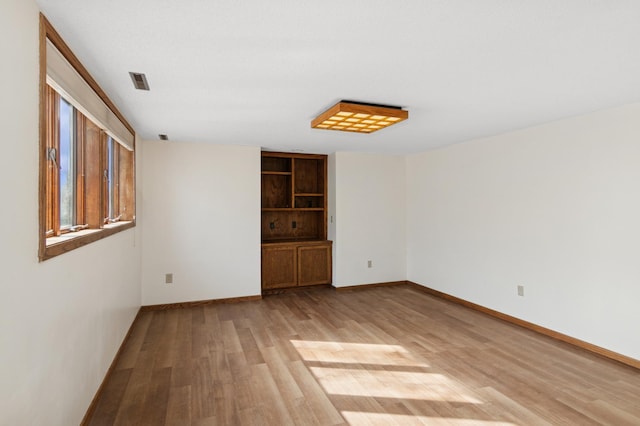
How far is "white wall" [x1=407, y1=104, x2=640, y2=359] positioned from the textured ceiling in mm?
479

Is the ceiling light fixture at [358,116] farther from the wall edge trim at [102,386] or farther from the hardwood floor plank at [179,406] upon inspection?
the wall edge trim at [102,386]

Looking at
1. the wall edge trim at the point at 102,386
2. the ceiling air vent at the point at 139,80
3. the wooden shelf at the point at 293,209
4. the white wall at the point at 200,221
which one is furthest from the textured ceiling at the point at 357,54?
the wooden shelf at the point at 293,209

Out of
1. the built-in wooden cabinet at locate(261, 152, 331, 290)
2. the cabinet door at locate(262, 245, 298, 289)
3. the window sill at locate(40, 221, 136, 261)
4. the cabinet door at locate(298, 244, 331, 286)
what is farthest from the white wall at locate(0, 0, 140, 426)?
the cabinet door at locate(298, 244, 331, 286)

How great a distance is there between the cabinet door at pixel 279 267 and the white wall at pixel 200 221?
0.74ft

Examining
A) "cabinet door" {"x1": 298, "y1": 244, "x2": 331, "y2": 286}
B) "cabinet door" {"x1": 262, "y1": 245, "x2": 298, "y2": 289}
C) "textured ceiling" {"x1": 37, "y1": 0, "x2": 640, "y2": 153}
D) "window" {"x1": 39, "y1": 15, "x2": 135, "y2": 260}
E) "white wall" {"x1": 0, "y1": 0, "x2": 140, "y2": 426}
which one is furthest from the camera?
"cabinet door" {"x1": 298, "y1": 244, "x2": 331, "y2": 286}

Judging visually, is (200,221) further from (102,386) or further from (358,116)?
(358,116)

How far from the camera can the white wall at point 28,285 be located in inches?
46.4

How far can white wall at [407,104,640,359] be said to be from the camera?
9.41ft

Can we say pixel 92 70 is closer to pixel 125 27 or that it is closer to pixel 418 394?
pixel 125 27

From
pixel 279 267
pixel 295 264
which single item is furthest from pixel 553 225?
pixel 279 267

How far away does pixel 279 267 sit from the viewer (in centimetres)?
516

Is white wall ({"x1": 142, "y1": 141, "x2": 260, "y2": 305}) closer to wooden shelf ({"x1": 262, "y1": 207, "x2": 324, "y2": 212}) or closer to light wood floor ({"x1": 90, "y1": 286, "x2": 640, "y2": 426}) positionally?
wooden shelf ({"x1": 262, "y1": 207, "x2": 324, "y2": 212})

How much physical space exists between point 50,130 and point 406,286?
202 inches

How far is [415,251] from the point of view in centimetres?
557
